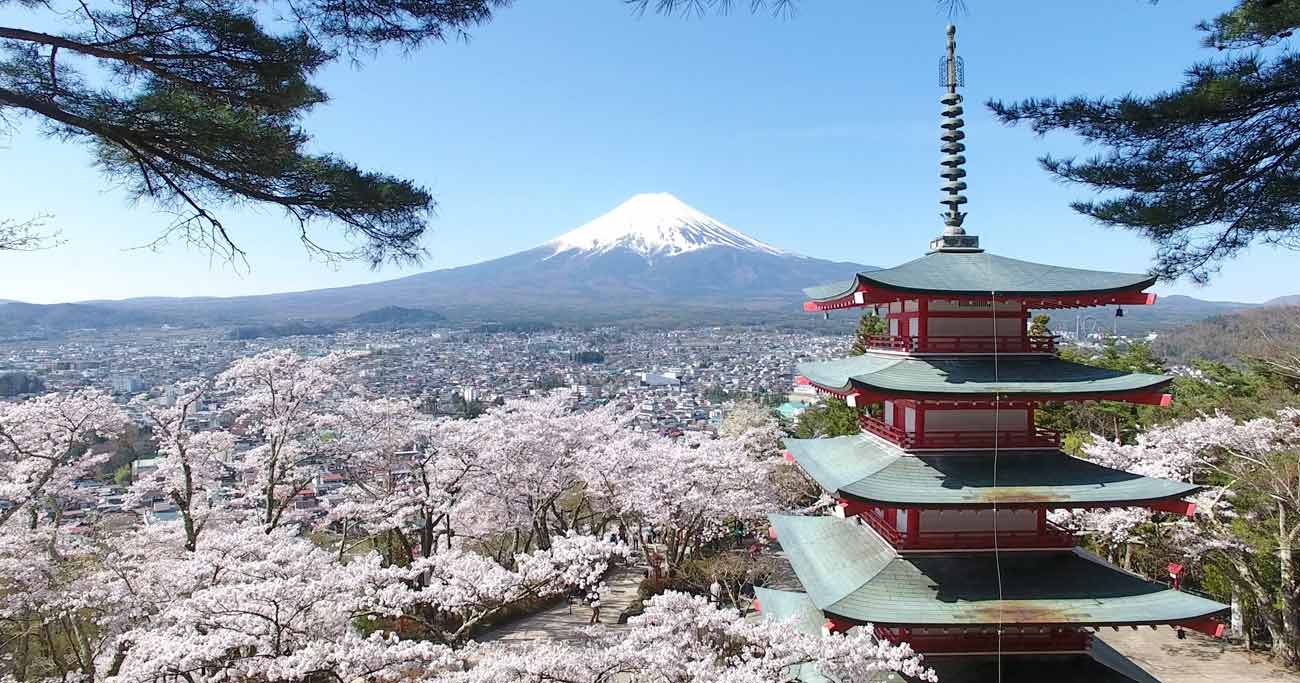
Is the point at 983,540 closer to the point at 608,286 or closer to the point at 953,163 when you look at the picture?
the point at 953,163

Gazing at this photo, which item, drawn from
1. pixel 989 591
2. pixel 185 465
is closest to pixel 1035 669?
pixel 989 591

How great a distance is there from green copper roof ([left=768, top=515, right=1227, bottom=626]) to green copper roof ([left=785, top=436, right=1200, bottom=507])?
0.84 meters

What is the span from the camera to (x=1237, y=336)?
2358 centimetres

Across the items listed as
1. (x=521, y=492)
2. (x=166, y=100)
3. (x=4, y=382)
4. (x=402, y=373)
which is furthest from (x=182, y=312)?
(x=166, y=100)

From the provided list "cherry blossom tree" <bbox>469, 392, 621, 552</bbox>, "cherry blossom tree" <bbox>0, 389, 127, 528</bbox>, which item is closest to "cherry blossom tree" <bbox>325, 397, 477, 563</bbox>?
"cherry blossom tree" <bbox>469, 392, 621, 552</bbox>

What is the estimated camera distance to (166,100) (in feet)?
15.0

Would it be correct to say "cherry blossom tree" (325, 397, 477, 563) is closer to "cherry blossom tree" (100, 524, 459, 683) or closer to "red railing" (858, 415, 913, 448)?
"cherry blossom tree" (100, 524, 459, 683)

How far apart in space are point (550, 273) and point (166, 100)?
140 m

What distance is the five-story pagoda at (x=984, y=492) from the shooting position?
697 cm

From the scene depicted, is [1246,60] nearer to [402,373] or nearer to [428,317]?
[402,373]

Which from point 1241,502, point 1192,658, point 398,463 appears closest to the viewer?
point 1192,658

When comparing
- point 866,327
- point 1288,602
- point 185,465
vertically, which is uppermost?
point 866,327

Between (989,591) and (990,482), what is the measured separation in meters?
1.11

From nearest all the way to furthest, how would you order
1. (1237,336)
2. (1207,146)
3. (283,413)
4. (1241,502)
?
(1207,146), (1241,502), (283,413), (1237,336)
